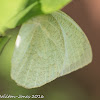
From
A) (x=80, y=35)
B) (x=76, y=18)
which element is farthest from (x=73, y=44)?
(x=76, y=18)

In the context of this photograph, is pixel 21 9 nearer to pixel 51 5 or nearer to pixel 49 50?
pixel 51 5

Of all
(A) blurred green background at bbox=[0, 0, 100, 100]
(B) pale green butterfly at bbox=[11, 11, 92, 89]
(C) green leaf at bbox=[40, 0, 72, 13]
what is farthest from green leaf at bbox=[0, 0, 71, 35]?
(A) blurred green background at bbox=[0, 0, 100, 100]

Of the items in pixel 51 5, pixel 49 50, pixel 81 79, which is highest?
pixel 51 5

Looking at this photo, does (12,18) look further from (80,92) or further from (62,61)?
(80,92)

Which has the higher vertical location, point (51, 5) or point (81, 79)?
point (51, 5)

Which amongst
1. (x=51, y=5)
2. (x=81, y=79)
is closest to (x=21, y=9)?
(x=51, y=5)

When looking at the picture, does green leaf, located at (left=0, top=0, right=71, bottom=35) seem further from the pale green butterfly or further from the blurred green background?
the blurred green background
